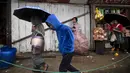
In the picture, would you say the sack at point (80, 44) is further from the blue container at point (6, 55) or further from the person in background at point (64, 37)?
the person in background at point (64, 37)

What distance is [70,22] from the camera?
32.8 feet

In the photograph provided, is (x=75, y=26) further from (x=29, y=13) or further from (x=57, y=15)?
(x=29, y=13)

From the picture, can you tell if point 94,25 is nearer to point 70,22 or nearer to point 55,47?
point 70,22

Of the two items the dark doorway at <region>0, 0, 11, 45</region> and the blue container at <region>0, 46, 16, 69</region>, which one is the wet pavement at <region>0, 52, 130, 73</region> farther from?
the dark doorway at <region>0, 0, 11, 45</region>

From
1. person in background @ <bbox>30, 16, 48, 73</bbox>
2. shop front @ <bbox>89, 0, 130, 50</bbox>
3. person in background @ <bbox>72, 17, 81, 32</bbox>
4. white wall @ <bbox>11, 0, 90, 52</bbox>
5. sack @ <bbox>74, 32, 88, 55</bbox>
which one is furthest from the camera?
shop front @ <bbox>89, 0, 130, 50</bbox>

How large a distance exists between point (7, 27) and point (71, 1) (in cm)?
293

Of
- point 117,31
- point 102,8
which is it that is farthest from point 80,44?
point 102,8

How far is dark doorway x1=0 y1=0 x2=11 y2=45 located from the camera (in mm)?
9102

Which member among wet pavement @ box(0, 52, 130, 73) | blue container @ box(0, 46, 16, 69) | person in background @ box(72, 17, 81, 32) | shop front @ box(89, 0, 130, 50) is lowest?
wet pavement @ box(0, 52, 130, 73)

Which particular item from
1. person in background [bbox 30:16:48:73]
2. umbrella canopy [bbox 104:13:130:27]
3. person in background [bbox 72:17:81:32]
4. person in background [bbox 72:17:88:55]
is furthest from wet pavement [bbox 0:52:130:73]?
umbrella canopy [bbox 104:13:130:27]

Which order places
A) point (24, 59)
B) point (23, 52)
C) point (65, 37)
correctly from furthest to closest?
1. point (23, 52)
2. point (24, 59)
3. point (65, 37)

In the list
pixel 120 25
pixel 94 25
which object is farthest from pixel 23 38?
pixel 120 25

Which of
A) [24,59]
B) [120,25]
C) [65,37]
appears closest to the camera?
[65,37]

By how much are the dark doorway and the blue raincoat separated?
12.0 feet
